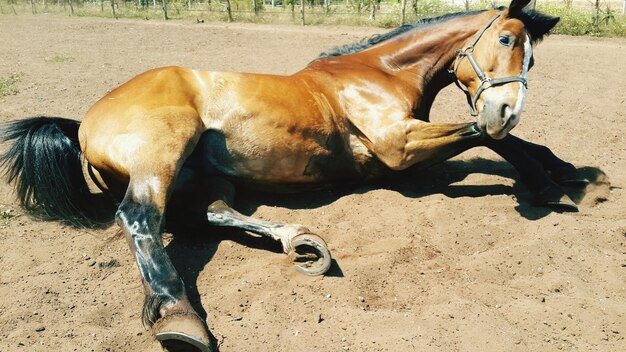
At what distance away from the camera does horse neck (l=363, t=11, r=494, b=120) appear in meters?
5.12

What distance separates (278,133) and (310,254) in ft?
3.86

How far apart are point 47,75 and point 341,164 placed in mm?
7300

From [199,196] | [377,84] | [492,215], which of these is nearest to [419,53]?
[377,84]

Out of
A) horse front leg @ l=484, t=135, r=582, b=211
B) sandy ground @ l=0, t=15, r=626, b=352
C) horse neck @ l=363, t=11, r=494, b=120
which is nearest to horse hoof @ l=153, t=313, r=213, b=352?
sandy ground @ l=0, t=15, r=626, b=352

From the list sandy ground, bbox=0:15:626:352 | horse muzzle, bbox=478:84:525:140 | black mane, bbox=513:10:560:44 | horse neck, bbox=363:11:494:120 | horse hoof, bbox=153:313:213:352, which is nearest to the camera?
horse hoof, bbox=153:313:213:352

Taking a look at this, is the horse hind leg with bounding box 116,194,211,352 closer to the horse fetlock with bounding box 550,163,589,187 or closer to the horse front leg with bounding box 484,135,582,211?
the horse front leg with bounding box 484,135,582,211

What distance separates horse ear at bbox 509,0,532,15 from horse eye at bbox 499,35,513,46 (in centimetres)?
29

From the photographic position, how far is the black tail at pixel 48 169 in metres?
4.43

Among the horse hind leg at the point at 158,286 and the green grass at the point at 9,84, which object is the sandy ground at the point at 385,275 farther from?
the green grass at the point at 9,84

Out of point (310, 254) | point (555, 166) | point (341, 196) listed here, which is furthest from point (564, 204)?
point (310, 254)

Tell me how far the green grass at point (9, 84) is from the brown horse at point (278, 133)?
173 inches

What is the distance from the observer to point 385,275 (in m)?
3.79

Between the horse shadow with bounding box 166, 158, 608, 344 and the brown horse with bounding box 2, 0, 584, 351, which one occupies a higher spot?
the brown horse with bounding box 2, 0, 584, 351

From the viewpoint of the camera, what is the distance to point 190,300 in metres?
3.54
